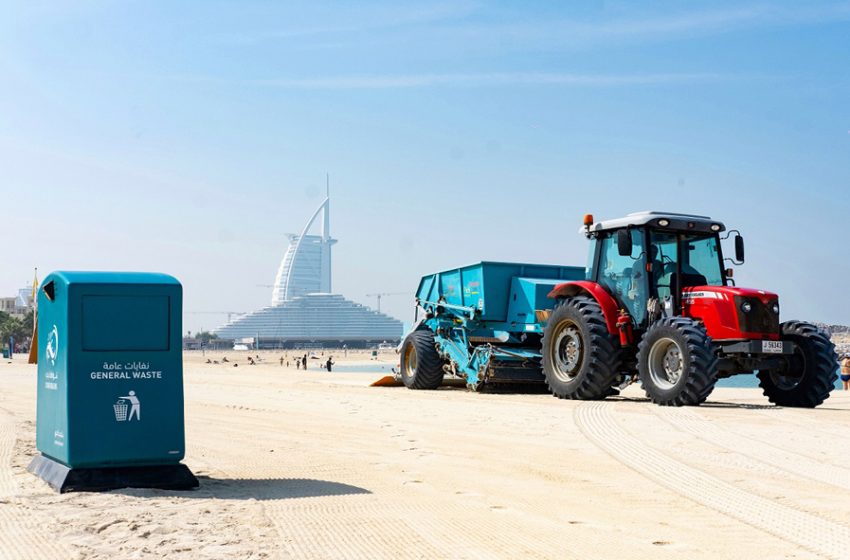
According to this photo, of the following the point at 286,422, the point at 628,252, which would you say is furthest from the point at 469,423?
the point at 628,252

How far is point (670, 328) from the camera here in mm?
13094

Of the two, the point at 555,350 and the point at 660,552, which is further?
the point at 555,350

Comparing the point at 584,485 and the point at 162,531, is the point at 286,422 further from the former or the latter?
the point at 162,531

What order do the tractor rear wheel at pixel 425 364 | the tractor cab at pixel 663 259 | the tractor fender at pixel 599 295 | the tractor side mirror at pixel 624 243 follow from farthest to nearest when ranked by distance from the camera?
1. the tractor rear wheel at pixel 425 364
2. the tractor fender at pixel 599 295
3. the tractor cab at pixel 663 259
4. the tractor side mirror at pixel 624 243

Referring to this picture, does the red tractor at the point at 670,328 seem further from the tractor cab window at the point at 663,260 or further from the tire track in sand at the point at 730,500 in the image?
the tire track in sand at the point at 730,500

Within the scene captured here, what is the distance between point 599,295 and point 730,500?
886 cm

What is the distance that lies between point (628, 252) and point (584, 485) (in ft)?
25.7

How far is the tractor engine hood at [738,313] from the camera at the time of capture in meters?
13.2

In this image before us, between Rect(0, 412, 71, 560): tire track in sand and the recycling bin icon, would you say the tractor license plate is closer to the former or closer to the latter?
the recycling bin icon

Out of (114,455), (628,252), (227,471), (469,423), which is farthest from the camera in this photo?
(628,252)

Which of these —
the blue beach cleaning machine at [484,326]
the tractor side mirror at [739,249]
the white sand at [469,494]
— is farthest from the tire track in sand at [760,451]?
the blue beach cleaning machine at [484,326]

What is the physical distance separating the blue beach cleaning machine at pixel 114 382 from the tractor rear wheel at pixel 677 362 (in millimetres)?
8020

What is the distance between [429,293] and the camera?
68.4 ft

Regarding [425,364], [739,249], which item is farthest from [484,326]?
[739,249]
